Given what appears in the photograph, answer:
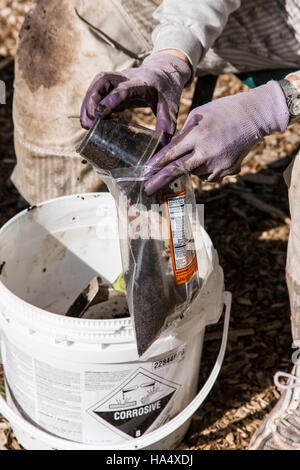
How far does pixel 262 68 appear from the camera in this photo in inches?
70.9

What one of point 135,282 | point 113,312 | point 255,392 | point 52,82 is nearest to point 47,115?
point 52,82

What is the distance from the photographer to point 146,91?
1.31 m

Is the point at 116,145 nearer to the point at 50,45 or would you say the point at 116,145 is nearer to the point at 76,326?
the point at 76,326

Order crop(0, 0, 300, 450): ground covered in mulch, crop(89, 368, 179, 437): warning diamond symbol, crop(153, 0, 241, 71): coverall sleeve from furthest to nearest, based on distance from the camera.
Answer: crop(0, 0, 300, 450): ground covered in mulch → crop(153, 0, 241, 71): coverall sleeve → crop(89, 368, 179, 437): warning diamond symbol

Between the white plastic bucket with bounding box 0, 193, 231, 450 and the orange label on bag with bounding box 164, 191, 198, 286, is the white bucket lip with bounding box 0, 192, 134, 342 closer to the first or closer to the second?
the white plastic bucket with bounding box 0, 193, 231, 450

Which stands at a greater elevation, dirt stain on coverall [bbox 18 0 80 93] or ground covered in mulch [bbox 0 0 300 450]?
dirt stain on coverall [bbox 18 0 80 93]

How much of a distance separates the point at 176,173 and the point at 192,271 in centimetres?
24

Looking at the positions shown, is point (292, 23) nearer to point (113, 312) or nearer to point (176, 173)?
point (176, 173)

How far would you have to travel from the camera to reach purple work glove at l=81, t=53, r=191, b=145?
1244 mm

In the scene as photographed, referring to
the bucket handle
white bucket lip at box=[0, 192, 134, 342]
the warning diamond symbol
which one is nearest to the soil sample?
white bucket lip at box=[0, 192, 134, 342]

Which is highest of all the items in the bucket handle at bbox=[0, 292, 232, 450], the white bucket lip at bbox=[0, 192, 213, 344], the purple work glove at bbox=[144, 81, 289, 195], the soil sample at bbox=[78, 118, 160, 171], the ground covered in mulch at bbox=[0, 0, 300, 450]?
the soil sample at bbox=[78, 118, 160, 171]

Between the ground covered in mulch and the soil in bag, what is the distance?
56 centimetres

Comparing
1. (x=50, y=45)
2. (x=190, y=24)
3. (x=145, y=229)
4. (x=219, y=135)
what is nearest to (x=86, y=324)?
(x=145, y=229)

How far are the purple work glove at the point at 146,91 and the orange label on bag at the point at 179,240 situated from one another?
0.46 feet
